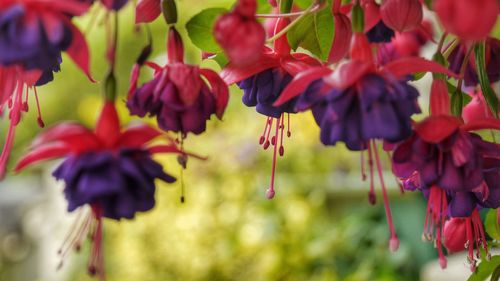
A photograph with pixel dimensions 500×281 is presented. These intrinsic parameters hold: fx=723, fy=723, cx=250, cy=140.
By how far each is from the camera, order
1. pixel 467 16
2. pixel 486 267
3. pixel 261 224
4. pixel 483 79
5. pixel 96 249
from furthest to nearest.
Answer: pixel 261 224 → pixel 486 267 → pixel 483 79 → pixel 96 249 → pixel 467 16

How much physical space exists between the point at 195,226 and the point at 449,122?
6.01 feet

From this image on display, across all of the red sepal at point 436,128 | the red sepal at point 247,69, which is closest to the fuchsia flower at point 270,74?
the red sepal at point 247,69

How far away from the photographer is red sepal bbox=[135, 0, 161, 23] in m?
0.55

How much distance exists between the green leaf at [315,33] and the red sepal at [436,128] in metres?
0.17

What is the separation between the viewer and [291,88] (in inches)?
18.0

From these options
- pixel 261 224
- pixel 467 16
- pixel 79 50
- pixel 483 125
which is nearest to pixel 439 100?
pixel 483 125

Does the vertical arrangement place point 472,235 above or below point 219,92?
below

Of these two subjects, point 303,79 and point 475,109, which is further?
point 475,109

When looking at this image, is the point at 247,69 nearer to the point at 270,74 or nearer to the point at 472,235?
the point at 270,74

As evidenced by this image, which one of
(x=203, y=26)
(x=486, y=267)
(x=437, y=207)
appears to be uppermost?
(x=203, y=26)

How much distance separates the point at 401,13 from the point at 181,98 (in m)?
0.18

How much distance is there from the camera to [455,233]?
638mm

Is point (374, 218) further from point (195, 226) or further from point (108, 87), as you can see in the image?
point (108, 87)

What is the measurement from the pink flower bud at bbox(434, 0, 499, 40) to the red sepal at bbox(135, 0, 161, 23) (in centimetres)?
25
